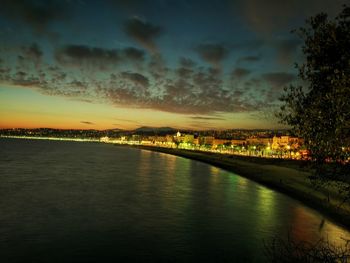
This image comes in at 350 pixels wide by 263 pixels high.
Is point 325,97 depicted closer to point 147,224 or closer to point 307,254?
point 307,254

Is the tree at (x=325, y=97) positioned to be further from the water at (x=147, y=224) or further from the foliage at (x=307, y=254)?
the water at (x=147, y=224)

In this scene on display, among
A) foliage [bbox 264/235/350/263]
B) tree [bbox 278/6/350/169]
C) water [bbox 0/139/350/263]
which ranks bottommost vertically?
water [bbox 0/139/350/263]

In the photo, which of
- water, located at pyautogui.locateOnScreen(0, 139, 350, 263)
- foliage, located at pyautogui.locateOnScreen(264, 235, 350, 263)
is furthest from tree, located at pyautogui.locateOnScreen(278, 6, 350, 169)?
water, located at pyautogui.locateOnScreen(0, 139, 350, 263)

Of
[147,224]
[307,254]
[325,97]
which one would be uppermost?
[325,97]

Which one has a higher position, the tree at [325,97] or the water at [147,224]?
the tree at [325,97]

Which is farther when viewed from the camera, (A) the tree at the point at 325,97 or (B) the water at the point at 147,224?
(B) the water at the point at 147,224

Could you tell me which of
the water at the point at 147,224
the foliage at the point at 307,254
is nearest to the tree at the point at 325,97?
the foliage at the point at 307,254

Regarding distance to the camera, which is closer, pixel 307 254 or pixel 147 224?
pixel 307 254

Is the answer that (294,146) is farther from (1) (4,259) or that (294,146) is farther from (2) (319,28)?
(1) (4,259)

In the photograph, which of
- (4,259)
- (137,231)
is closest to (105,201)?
(137,231)

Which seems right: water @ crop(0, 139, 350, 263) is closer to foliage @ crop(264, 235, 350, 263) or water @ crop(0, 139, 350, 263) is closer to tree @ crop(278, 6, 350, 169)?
foliage @ crop(264, 235, 350, 263)

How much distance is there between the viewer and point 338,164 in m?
11.3

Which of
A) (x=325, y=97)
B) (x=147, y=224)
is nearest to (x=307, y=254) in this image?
(x=325, y=97)

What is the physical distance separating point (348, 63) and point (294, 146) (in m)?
3.98
